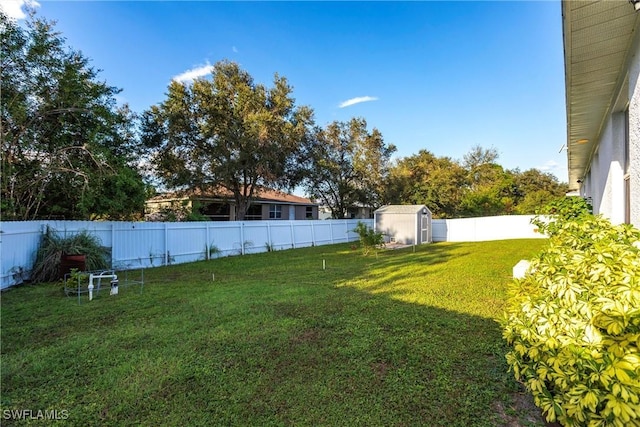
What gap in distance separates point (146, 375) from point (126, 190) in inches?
335

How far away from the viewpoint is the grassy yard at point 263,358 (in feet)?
7.95

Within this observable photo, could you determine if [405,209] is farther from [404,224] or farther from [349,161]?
[349,161]

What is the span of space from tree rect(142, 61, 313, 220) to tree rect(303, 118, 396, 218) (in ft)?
17.0

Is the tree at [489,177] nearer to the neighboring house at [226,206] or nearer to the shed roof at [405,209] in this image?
the shed roof at [405,209]

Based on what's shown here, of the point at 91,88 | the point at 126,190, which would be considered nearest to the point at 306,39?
the point at 91,88

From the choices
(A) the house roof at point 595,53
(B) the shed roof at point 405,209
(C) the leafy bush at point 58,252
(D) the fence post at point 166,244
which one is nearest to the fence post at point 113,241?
Answer: (C) the leafy bush at point 58,252

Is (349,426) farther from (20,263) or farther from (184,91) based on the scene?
(184,91)

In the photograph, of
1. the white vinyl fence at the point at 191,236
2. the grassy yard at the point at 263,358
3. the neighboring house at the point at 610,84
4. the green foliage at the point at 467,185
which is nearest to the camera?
the grassy yard at the point at 263,358

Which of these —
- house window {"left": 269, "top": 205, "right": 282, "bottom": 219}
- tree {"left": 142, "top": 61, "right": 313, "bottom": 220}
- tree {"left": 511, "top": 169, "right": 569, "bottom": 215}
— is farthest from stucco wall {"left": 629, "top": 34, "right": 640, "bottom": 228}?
tree {"left": 511, "top": 169, "right": 569, "bottom": 215}

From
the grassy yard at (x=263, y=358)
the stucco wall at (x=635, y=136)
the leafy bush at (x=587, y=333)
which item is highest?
the stucco wall at (x=635, y=136)

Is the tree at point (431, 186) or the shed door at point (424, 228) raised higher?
the tree at point (431, 186)

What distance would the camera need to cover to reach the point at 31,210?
9.12 m

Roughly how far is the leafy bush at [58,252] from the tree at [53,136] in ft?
4.37

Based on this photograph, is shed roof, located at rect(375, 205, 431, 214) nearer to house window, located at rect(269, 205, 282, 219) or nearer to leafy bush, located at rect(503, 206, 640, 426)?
house window, located at rect(269, 205, 282, 219)
